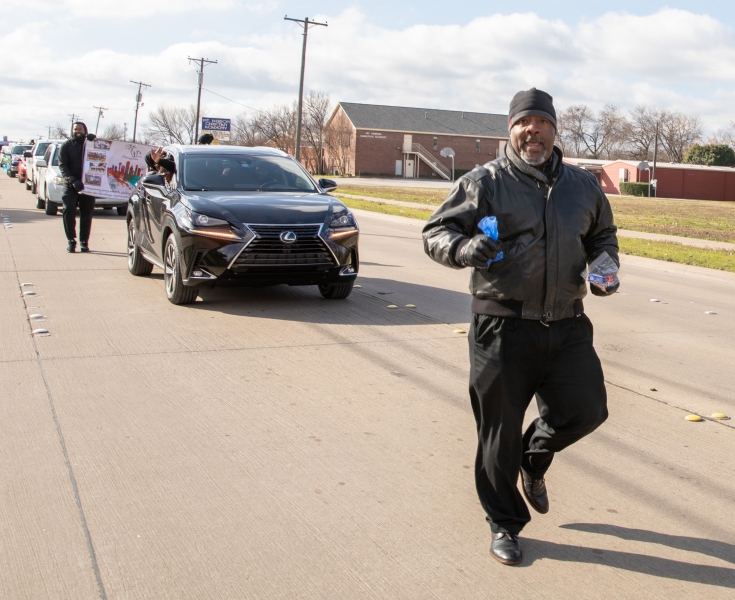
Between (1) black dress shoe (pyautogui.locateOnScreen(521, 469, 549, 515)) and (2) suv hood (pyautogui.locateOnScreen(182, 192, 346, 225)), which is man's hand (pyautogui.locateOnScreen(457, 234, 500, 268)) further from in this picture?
(2) suv hood (pyautogui.locateOnScreen(182, 192, 346, 225))

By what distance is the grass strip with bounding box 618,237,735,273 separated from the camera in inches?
611

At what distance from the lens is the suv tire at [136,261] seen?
38.0ft

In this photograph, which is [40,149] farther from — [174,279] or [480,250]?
[480,250]

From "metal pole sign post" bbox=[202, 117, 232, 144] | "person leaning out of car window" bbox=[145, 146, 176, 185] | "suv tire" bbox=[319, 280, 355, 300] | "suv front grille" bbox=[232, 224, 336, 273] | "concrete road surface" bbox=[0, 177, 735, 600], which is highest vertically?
"metal pole sign post" bbox=[202, 117, 232, 144]

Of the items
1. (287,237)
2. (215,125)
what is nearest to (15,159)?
(215,125)

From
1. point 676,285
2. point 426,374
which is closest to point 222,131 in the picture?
point 676,285

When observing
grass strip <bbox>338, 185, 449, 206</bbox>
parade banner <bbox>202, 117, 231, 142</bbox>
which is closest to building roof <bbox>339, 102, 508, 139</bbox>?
grass strip <bbox>338, 185, 449, 206</bbox>

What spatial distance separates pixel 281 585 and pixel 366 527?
650 millimetres

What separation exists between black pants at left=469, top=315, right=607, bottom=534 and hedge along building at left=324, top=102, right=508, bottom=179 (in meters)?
83.1

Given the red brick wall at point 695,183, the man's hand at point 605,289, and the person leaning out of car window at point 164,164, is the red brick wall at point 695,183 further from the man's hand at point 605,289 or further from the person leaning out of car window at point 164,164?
the man's hand at point 605,289

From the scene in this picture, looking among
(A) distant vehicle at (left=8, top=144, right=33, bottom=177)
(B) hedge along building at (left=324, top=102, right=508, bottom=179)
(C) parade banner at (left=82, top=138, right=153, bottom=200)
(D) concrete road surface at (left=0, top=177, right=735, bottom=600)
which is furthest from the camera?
(B) hedge along building at (left=324, top=102, right=508, bottom=179)

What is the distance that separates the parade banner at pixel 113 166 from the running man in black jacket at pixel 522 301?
15.9 metres

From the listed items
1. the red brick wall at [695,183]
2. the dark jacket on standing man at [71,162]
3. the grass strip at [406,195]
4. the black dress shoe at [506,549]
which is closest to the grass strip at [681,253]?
the dark jacket on standing man at [71,162]

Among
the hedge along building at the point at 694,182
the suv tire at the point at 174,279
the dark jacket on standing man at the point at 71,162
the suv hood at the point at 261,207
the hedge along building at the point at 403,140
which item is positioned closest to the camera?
the suv hood at the point at 261,207
